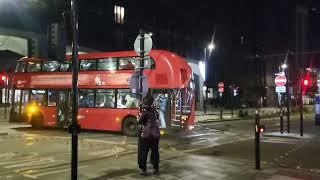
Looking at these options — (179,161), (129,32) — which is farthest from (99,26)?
(179,161)

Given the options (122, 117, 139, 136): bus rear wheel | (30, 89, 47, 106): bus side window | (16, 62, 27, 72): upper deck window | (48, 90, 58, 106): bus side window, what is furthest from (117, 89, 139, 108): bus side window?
(16, 62, 27, 72): upper deck window

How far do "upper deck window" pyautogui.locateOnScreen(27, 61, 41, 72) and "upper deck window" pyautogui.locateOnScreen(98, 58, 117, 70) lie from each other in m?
4.06

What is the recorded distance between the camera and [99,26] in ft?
169

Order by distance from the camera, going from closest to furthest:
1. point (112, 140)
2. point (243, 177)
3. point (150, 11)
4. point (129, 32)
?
point (243, 177) < point (112, 140) < point (129, 32) < point (150, 11)

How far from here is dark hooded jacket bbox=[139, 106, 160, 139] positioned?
11.2 meters

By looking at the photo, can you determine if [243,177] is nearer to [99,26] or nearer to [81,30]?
[81,30]

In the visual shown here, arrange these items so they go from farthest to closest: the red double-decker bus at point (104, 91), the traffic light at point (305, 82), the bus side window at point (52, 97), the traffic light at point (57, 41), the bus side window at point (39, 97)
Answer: the bus side window at point (39, 97) < the bus side window at point (52, 97) < the traffic light at point (305, 82) < the red double-decker bus at point (104, 91) < the traffic light at point (57, 41)

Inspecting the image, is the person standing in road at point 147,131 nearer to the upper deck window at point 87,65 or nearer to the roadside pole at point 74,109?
the roadside pole at point 74,109

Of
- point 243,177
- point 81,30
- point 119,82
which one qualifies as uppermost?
point 81,30

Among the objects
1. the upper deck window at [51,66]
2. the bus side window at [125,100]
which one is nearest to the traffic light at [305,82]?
the bus side window at [125,100]

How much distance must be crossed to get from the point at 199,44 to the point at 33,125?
50695mm

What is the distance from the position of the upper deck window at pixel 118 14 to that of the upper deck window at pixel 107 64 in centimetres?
3532

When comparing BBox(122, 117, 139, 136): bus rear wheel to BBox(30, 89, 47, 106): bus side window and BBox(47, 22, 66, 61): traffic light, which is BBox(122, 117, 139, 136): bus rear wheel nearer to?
BBox(30, 89, 47, 106): bus side window

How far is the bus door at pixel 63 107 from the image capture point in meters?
24.8
